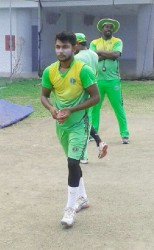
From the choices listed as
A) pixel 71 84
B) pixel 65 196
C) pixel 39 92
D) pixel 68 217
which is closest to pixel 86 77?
pixel 71 84

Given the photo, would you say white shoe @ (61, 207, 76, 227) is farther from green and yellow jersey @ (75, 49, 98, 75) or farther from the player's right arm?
green and yellow jersey @ (75, 49, 98, 75)

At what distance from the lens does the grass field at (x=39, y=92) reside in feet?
38.9

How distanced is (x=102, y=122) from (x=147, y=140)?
76.0 inches

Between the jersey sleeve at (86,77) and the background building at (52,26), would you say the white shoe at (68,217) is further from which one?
the background building at (52,26)

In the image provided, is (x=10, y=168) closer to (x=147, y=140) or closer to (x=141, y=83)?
(x=147, y=140)

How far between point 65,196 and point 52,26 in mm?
17428

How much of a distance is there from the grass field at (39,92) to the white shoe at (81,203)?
5736mm

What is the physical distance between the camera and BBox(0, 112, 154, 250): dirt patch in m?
4.18

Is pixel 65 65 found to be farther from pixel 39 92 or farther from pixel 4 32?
pixel 4 32

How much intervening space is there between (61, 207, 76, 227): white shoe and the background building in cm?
1436

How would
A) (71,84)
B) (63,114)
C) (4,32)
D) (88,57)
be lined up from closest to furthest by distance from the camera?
(63,114) → (71,84) → (88,57) → (4,32)

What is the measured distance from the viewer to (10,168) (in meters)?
6.54

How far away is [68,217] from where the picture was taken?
4.43m

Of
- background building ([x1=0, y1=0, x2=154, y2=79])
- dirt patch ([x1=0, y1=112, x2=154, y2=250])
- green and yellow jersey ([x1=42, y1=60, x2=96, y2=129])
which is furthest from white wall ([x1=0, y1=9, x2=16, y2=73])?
green and yellow jersey ([x1=42, y1=60, x2=96, y2=129])
